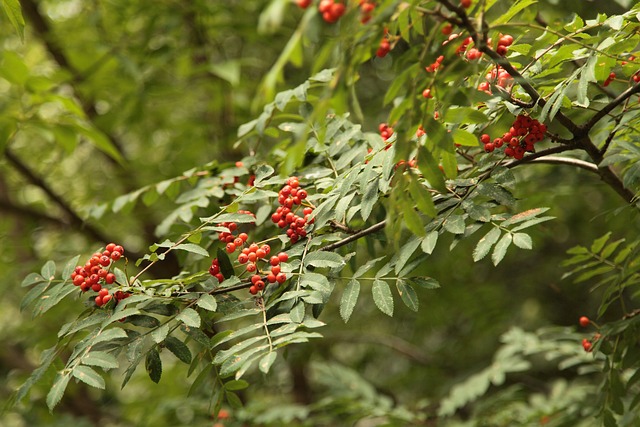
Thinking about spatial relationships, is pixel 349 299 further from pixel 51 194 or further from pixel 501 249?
pixel 51 194

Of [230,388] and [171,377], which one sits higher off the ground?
[230,388]

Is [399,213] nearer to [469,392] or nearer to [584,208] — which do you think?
[469,392]

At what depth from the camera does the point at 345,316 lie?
48.9 inches

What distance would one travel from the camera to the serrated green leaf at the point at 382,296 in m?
1.26

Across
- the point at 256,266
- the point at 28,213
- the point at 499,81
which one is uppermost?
the point at 499,81

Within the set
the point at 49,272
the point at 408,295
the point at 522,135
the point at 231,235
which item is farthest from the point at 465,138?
the point at 49,272

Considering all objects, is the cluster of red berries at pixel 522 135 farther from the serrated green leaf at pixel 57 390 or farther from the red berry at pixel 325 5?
the serrated green leaf at pixel 57 390

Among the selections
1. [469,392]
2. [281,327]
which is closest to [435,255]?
[469,392]

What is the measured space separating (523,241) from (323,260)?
1.28ft

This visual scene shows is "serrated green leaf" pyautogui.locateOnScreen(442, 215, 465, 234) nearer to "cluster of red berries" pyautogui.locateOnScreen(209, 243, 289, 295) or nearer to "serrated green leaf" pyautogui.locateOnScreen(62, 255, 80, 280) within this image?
"cluster of red berries" pyautogui.locateOnScreen(209, 243, 289, 295)

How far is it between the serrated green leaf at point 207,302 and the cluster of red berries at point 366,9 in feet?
1.95

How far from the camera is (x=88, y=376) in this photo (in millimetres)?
1149

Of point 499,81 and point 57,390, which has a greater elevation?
point 499,81

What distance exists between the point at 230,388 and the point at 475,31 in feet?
3.05
